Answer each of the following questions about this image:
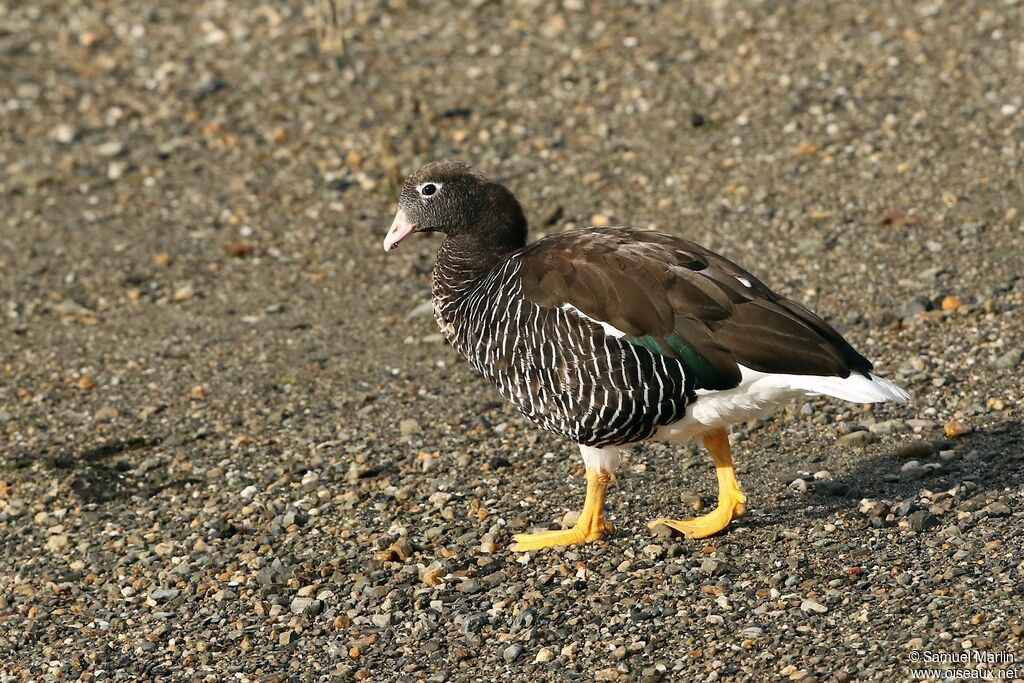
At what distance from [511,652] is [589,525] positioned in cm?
99

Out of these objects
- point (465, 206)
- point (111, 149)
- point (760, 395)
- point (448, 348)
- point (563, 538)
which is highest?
point (111, 149)

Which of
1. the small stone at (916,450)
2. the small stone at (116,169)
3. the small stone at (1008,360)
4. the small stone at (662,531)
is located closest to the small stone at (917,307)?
the small stone at (1008,360)

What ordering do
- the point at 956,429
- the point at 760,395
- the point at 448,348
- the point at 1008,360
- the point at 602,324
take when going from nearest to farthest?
the point at 760,395 → the point at 602,324 → the point at 956,429 → the point at 1008,360 → the point at 448,348

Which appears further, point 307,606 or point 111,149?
point 111,149

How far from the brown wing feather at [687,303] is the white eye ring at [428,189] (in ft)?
2.45

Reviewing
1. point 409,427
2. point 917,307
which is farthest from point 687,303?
point 917,307

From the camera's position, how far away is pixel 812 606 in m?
6.05

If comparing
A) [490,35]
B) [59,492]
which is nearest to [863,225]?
[490,35]

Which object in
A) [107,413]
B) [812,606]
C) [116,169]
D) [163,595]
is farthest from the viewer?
[116,169]

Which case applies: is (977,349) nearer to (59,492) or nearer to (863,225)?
(863,225)

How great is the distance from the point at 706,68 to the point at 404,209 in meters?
6.25

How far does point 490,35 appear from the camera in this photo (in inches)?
550

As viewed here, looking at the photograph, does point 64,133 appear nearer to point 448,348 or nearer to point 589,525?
point 448,348

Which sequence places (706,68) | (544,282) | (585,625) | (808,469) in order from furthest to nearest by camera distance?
1. (706,68)
2. (808,469)
3. (544,282)
4. (585,625)
